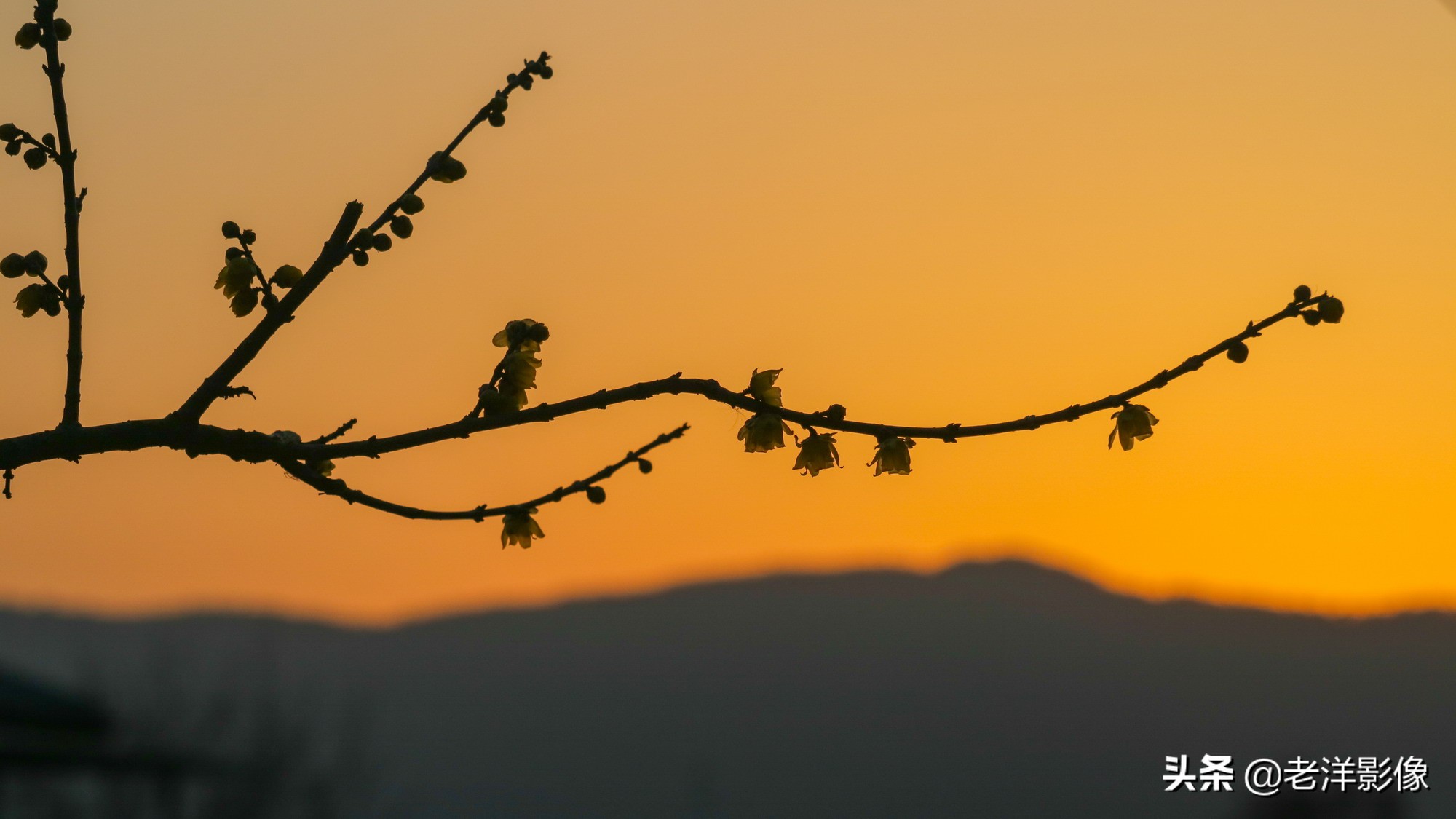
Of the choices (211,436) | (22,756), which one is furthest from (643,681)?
(211,436)

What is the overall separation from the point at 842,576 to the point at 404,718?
5347cm

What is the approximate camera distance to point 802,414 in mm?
3189

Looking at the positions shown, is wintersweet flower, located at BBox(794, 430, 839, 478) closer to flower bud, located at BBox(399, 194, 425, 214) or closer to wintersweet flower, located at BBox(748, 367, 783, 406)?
wintersweet flower, located at BBox(748, 367, 783, 406)

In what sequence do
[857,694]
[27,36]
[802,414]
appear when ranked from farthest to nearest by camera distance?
[857,694] → [27,36] → [802,414]

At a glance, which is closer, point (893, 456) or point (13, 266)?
point (893, 456)

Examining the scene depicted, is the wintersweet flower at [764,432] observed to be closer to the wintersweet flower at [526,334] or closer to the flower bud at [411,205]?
the wintersweet flower at [526,334]

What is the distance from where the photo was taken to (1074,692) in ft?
523

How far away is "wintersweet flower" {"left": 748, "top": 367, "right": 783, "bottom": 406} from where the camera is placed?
3.51 metres

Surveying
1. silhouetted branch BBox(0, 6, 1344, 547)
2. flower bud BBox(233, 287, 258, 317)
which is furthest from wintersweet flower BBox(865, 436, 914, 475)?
flower bud BBox(233, 287, 258, 317)

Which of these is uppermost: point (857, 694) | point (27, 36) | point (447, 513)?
point (857, 694)

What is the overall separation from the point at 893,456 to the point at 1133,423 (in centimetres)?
62
